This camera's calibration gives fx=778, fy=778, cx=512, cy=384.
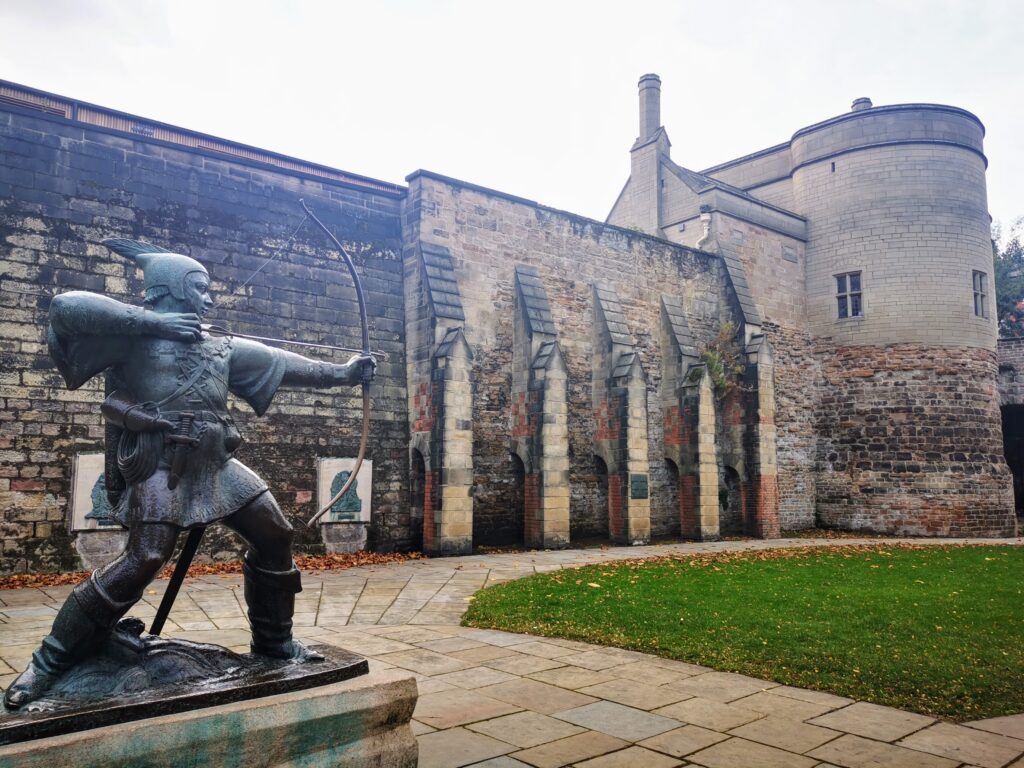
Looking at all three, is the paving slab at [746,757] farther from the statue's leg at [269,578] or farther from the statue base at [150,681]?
the statue's leg at [269,578]

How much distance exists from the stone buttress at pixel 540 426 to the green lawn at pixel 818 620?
10.00ft

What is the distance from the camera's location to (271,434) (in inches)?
517

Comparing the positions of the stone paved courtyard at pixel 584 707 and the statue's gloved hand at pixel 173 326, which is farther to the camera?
the stone paved courtyard at pixel 584 707

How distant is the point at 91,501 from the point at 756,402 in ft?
49.2

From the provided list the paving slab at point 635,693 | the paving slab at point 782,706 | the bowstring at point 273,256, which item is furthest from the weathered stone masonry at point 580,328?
the paving slab at point 782,706

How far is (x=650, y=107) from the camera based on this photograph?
25.2 m

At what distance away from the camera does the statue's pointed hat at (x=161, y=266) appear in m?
3.90

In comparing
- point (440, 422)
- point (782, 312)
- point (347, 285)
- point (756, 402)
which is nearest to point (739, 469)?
point (756, 402)

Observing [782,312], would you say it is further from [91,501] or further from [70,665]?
[70,665]

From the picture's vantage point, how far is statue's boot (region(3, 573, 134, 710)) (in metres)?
3.25

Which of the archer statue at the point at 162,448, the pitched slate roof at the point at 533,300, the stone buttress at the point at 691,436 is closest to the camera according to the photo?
the archer statue at the point at 162,448

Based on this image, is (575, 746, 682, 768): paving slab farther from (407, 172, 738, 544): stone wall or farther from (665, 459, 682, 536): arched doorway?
(665, 459, 682, 536): arched doorway

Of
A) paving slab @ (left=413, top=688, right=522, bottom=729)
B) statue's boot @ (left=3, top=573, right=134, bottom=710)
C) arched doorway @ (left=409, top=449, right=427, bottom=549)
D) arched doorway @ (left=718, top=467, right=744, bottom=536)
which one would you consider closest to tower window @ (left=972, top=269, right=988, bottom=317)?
arched doorway @ (left=718, top=467, right=744, bottom=536)

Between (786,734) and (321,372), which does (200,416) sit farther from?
(786,734)
